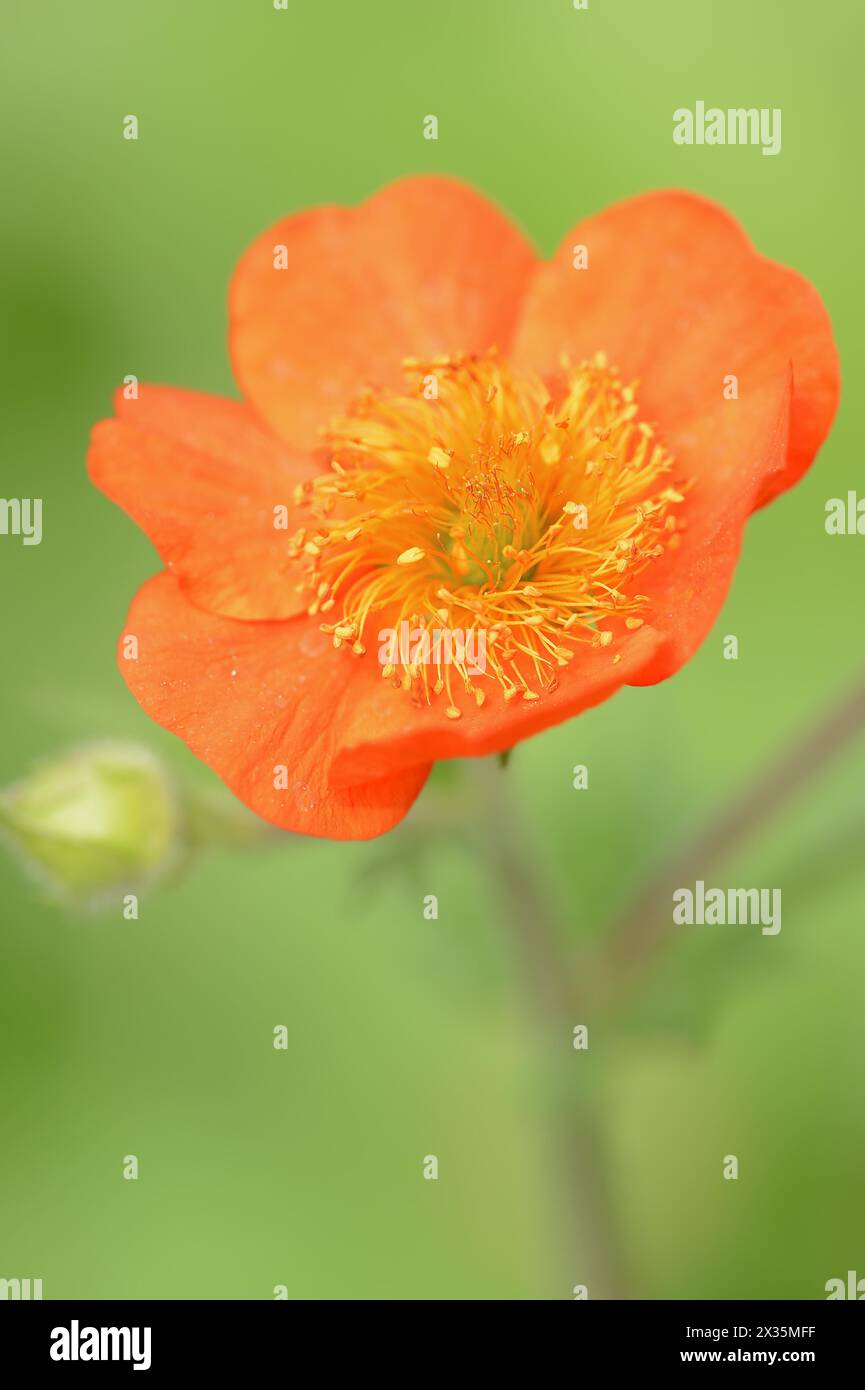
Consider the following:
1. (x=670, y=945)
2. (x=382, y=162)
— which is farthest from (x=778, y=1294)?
(x=382, y=162)

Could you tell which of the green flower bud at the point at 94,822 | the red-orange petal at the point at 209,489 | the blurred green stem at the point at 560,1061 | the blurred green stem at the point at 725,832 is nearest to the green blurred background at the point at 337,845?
the blurred green stem at the point at 560,1061

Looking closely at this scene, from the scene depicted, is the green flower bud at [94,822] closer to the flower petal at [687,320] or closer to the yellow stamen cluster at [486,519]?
the yellow stamen cluster at [486,519]

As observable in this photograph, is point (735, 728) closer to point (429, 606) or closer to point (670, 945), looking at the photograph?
point (670, 945)

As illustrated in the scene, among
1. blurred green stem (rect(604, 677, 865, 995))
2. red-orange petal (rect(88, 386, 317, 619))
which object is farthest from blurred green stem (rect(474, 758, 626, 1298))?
red-orange petal (rect(88, 386, 317, 619))

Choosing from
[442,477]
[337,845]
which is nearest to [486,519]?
[442,477]

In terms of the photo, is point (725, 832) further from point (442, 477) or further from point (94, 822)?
point (94, 822)

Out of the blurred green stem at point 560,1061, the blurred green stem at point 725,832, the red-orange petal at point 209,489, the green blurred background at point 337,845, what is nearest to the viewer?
→ the red-orange petal at point 209,489

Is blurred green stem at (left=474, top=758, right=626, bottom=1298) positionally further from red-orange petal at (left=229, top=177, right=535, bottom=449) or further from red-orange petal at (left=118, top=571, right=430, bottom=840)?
red-orange petal at (left=229, top=177, right=535, bottom=449)
